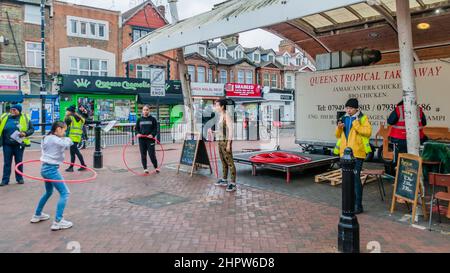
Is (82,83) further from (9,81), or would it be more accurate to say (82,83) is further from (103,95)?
(9,81)

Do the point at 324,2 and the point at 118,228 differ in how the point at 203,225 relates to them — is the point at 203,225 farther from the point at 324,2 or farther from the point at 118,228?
the point at 324,2

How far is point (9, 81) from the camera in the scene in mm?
27344

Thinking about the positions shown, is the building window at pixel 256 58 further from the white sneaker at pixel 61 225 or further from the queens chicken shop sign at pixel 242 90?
the white sneaker at pixel 61 225

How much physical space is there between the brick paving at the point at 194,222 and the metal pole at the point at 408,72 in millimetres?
1455

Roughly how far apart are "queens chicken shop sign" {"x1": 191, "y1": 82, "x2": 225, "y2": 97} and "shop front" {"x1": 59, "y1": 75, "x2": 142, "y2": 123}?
6221mm

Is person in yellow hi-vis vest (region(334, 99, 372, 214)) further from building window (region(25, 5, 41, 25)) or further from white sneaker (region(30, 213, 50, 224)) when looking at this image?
building window (region(25, 5, 41, 25))

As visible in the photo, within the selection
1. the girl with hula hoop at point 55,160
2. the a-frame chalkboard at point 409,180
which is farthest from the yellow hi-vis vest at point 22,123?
the a-frame chalkboard at point 409,180

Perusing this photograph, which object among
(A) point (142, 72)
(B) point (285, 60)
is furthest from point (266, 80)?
(A) point (142, 72)

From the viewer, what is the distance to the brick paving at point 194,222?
477 cm

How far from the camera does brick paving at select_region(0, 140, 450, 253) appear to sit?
15.7 feet

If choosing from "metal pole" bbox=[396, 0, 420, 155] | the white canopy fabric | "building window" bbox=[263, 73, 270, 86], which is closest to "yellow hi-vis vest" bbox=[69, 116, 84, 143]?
the white canopy fabric

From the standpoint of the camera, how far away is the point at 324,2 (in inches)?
228
